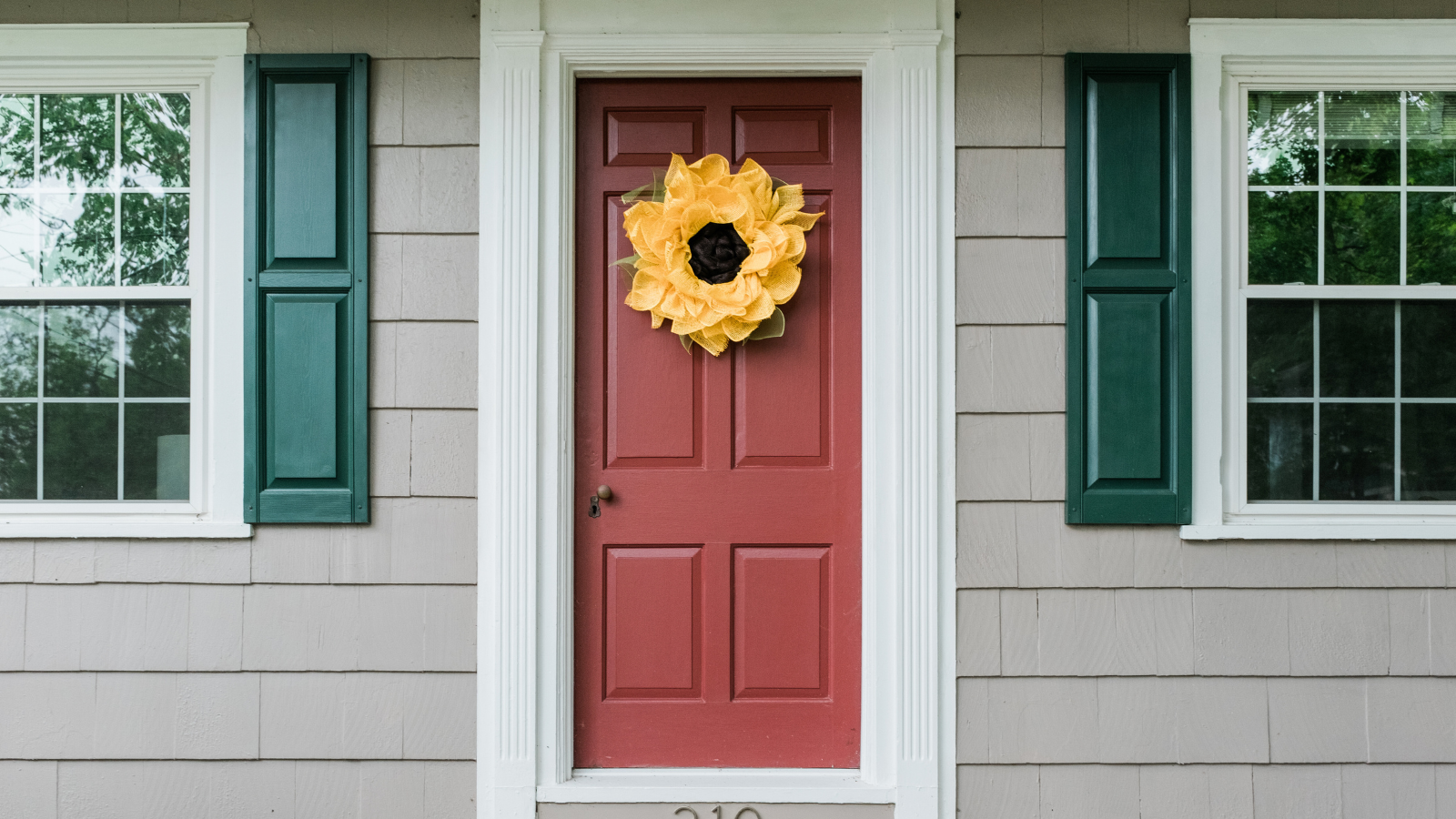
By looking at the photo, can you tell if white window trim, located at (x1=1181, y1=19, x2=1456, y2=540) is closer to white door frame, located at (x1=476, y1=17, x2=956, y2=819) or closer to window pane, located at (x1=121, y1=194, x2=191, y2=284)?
white door frame, located at (x1=476, y1=17, x2=956, y2=819)

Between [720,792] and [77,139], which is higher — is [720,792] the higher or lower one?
the lower one

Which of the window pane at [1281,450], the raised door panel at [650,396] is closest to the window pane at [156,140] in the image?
the raised door panel at [650,396]

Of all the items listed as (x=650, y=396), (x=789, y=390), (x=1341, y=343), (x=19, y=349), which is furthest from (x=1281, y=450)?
(x=19, y=349)

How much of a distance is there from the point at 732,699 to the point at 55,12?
2.58m

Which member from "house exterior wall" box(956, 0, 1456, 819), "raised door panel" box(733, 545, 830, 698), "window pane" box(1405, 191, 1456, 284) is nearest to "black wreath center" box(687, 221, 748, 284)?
"house exterior wall" box(956, 0, 1456, 819)

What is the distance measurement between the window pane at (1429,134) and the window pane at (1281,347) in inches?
19.3

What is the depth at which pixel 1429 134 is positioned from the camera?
6.97 feet

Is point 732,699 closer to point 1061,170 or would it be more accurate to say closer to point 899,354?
point 899,354

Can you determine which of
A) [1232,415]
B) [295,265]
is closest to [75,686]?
[295,265]

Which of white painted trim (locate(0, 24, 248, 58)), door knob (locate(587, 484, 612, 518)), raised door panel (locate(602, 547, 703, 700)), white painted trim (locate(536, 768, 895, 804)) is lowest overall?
white painted trim (locate(536, 768, 895, 804))

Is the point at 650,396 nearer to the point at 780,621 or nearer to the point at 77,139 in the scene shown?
the point at 780,621

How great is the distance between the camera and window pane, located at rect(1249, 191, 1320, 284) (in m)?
2.10

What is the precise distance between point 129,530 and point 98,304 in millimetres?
623

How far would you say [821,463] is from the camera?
2.14 metres
